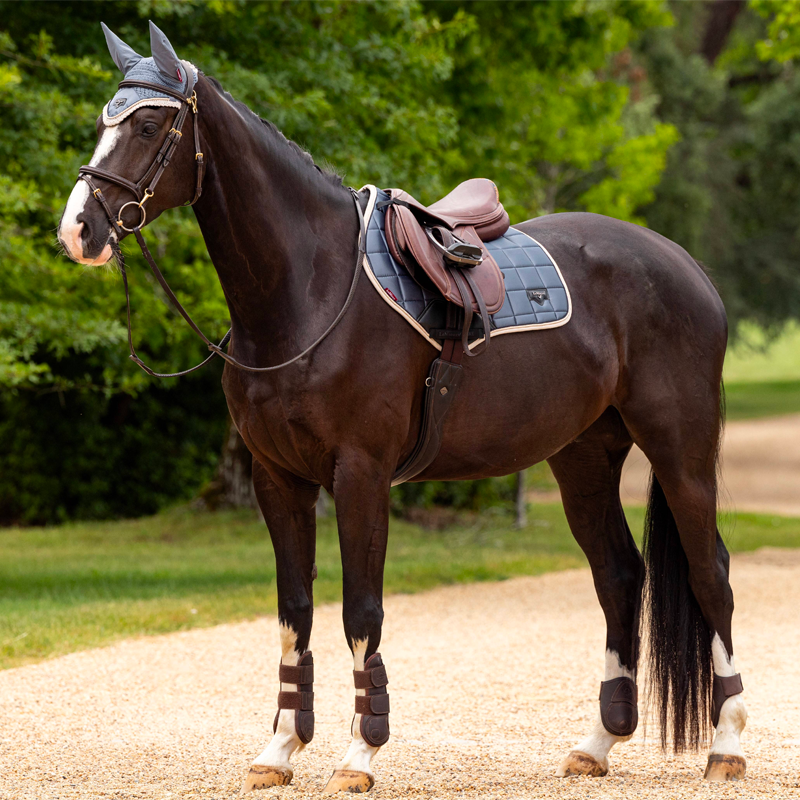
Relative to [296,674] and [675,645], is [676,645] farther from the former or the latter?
[296,674]

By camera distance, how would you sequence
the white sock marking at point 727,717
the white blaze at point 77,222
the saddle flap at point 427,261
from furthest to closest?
the white sock marking at point 727,717, the saddle flap at point 427,261, the white blaze at point 77,222

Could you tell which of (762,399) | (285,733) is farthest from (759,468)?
(285,733)

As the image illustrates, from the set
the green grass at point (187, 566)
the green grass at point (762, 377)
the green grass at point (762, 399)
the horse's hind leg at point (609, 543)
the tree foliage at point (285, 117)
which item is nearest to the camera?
the horse's hind leg at point (609, 543)

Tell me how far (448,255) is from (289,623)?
4.70 ft

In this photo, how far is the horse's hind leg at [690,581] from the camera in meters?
4.04

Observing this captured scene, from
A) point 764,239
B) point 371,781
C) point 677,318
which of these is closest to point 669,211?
point 764,239

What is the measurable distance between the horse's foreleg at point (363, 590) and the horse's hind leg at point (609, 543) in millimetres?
1130

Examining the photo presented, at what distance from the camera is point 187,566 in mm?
9836

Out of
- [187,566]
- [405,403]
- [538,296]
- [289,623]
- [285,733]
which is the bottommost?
[187,566]

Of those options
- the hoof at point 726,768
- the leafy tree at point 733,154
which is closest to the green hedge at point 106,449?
the leafy tree at point 733,154

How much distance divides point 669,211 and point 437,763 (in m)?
15.4

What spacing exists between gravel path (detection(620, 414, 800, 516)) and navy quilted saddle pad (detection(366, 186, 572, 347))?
1108 centimetres

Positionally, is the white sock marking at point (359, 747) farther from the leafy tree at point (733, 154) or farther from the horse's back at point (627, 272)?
the leafy tree at point (733, 154)

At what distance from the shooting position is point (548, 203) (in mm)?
12625
